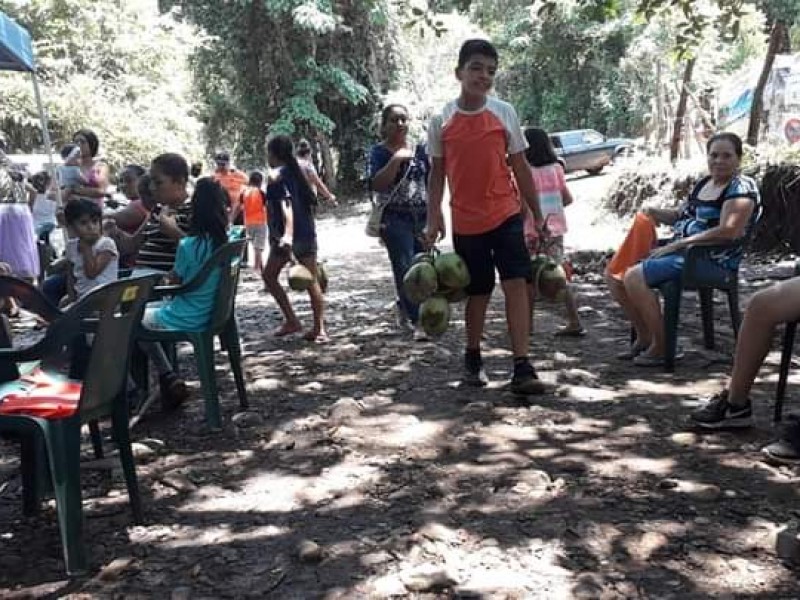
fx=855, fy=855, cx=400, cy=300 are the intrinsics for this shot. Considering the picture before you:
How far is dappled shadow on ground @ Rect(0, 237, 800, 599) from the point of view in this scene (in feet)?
8.90

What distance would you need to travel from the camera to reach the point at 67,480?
105 inches

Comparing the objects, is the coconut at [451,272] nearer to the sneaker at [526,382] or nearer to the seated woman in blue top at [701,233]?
the sneaker at [526,382]

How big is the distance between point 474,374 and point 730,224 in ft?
5.55

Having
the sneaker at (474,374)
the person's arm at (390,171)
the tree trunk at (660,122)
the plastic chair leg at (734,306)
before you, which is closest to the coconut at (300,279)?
the person's arm at (390,171)

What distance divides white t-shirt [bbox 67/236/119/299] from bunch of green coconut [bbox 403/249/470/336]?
1705 millimetres

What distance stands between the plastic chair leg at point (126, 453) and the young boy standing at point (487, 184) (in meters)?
2.16

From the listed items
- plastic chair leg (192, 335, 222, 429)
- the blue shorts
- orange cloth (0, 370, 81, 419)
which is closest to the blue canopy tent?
plastic chair leg (192, 335, 222, 429)

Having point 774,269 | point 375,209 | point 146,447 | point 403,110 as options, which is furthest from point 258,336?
point 774,269

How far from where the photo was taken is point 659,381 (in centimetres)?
492

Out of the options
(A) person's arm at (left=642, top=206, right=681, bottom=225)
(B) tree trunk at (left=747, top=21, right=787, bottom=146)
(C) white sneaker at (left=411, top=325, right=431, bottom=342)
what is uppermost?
(B) tree trunk at (left=747, top=21, right=787, bottom=146)

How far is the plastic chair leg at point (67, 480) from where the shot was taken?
2666 mm

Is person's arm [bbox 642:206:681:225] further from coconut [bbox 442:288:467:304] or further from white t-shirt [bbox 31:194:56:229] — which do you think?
white t-shirt [bbox 31:194:56:229]

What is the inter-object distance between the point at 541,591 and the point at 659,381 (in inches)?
103

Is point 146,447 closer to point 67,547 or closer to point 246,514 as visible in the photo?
point 246,514
